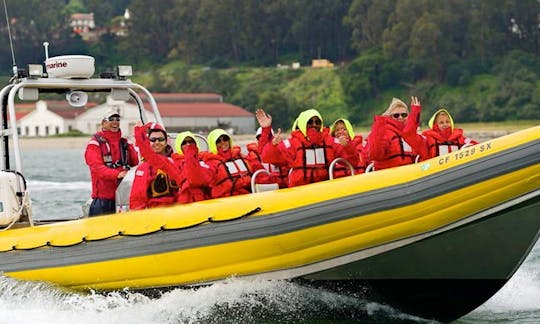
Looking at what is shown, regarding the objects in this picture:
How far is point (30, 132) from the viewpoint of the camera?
82562 mm

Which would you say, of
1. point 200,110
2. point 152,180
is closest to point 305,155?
point 152,180

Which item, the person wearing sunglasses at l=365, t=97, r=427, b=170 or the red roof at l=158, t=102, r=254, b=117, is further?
the red roof at l=158, t=102, r=254, b=117

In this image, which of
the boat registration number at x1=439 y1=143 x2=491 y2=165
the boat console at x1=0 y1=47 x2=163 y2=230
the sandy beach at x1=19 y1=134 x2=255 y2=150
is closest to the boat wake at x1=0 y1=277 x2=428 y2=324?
the boat console at x1=0 y1=47 x2=163 y2=230

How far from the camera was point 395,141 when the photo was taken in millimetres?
8586

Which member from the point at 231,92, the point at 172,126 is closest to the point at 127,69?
the point at 172,126

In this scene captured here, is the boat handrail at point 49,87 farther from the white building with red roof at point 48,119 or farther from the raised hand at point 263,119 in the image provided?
the white building with red roof at point 48,119

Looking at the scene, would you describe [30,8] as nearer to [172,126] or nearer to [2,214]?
[172,126]

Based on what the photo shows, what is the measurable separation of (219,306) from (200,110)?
218 feet

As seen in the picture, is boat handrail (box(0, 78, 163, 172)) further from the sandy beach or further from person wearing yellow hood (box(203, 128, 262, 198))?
the sandy beach

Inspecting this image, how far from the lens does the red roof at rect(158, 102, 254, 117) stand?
72.6 meters

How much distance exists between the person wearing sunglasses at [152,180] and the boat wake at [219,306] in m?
0.73

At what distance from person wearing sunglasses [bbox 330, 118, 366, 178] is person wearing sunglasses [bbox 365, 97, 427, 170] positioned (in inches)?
9.3

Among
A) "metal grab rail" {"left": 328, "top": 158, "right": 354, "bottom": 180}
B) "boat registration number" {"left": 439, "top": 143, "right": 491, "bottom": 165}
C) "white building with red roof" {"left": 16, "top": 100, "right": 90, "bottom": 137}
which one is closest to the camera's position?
"boat registration number" {"left": 439, "top": 143, "right": 491, "bottom": 165}

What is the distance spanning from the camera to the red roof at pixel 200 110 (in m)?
72.6
